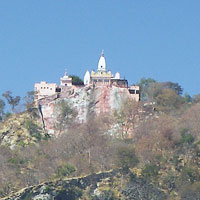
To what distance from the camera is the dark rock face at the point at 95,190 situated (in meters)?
80.5

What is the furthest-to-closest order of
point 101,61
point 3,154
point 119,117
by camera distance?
point 101,61
point 119,117
point 3,154

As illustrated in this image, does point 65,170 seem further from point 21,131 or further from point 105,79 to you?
point 105,79

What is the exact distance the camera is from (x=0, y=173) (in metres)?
85.5

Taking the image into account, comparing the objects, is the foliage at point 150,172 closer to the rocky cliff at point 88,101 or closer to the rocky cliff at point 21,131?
the rocky cliff at point 21,131

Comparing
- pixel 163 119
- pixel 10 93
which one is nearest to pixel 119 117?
pixel 163 119

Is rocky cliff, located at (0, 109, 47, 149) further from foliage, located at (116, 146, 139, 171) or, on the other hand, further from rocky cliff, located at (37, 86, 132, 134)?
foliage, located at (116, 146, 139, 171)

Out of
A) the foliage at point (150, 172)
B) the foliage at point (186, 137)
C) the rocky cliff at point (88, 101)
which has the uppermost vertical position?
the rocky cliff at point (88, 101)

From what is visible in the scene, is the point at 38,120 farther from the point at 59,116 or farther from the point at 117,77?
the point at 117,77

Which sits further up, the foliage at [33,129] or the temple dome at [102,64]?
the temple dome at [102,64]

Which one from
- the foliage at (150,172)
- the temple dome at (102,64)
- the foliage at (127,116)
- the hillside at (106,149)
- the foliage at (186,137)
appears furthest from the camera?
the temple dome at (102,64)

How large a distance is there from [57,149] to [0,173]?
611 cm

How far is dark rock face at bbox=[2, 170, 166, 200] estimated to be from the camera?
264ft

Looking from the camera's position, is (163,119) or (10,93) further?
(10,93)

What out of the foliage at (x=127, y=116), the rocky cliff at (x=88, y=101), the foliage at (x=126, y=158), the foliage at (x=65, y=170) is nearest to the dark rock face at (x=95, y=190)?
the foliage at (x=126, y=158)
